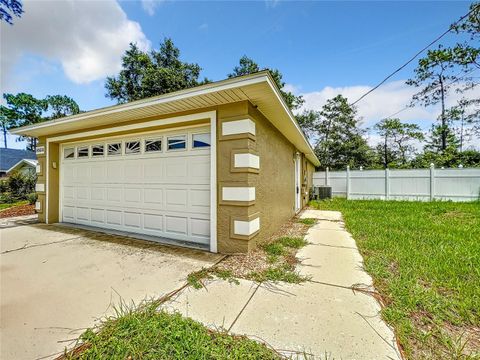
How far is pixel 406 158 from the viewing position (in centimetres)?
2102

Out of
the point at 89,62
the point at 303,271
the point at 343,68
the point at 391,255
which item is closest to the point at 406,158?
the point at 343,68

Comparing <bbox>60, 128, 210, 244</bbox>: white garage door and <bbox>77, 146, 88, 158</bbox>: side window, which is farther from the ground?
<bbox>77, 146, 88, 158</bbox>: side window

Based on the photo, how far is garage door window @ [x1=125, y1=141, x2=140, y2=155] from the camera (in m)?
4.62

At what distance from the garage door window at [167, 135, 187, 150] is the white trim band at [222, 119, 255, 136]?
1.04 m

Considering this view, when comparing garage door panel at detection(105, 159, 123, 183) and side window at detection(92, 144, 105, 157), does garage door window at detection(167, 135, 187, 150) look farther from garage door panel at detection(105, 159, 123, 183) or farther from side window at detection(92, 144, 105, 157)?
side window at detection(92, 144, 105, 157)

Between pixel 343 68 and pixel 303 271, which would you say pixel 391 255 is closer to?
pixel 303 271

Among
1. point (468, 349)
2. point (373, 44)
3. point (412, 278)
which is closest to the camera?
point (468, 349)

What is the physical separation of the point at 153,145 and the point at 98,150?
6.40 feet

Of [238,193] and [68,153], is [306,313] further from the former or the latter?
[68,153]

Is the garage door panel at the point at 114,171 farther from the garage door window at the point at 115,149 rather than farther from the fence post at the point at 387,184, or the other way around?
the fence post at the point at 387,184

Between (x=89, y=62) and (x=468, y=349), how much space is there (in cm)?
983

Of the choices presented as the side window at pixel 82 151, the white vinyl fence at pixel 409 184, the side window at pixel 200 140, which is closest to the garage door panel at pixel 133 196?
the side window at pixel 200 140

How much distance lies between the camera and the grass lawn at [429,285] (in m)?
1.57

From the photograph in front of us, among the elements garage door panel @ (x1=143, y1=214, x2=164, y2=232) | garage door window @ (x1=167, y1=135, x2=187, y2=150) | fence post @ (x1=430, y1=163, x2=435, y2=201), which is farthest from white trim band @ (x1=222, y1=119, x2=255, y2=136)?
fence post @ (x1=430, y1=163, x2=435, y2=201)
